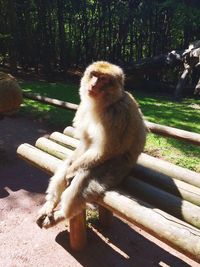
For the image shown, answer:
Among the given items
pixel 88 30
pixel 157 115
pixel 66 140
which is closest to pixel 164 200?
pixel 66 140

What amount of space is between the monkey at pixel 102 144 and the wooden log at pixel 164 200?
13cm

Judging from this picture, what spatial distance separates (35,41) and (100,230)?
8822mm

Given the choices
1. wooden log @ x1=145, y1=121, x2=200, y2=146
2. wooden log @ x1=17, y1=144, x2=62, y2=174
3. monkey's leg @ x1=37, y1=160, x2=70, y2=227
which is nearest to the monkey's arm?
monkey's leg @ x1=37, y1=160, x2=70, y2=227

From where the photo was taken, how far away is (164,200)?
2.53 m

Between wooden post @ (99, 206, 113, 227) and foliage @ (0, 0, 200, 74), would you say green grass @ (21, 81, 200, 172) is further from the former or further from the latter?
foliage @ (0, 0, 200, 74)

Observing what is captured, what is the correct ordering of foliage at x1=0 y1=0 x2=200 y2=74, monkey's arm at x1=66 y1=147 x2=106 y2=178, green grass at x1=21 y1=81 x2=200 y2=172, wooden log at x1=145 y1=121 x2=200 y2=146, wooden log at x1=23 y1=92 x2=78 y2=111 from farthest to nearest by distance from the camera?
foliage at x1=0 y1=0 x2=200 y2=74 < green grass at x1=21 y1=81 x2=200 y2=172 < wooden log at x1=23 y1=92 x2=78 y2=111 < wooden log at x1=145 y1=121 x2=200 y2=146 < monkey's arm at x1=66 y1=147 x2=106 y2=178

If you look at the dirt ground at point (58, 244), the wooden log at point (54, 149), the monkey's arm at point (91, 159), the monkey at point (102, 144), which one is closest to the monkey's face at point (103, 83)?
the monkey at point (102, 144)

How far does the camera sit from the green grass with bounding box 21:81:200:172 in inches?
191

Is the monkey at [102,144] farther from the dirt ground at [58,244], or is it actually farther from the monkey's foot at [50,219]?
the dirt ground at [58,244]

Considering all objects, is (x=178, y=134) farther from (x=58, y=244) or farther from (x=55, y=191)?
(x=58, y=244)

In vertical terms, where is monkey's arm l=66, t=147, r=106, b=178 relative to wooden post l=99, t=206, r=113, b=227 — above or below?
above

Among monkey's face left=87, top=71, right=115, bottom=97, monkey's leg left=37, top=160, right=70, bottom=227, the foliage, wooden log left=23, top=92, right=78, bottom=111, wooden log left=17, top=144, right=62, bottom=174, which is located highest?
the foliage

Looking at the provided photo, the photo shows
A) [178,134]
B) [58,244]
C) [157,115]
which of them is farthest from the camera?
[157,115]

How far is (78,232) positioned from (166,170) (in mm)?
1062
